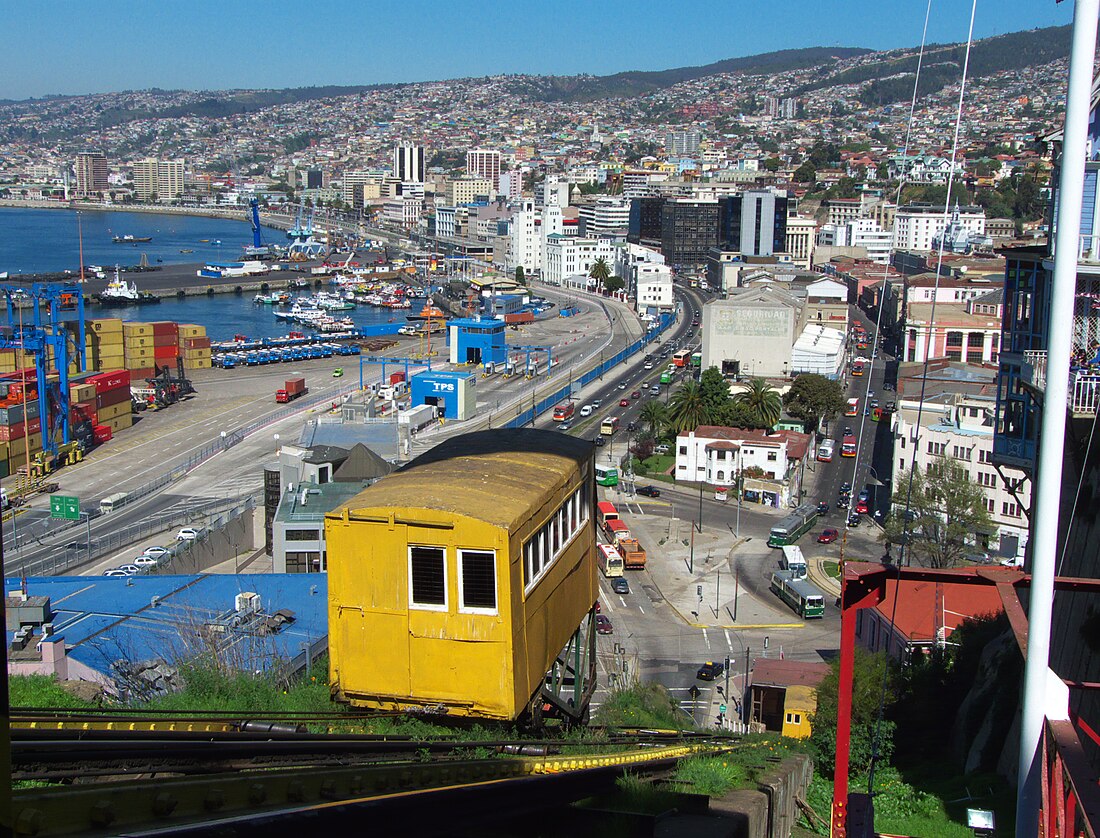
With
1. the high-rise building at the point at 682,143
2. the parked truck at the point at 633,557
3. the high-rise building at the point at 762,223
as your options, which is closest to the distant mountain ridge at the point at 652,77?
the high-rise building at the point at 682,143

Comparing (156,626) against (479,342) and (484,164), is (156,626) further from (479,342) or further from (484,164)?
(484,164)

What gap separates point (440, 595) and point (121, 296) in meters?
33.0

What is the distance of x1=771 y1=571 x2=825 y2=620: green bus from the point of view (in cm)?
945

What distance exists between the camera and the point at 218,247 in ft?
174

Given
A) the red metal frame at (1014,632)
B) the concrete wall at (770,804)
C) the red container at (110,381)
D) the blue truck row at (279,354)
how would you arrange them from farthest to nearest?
the blue truck row at (279,354)
the red container at (110,381)
the concrete wall at (770,804)
the red metal frame at (1014,632)

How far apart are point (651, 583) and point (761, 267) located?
23574 mm

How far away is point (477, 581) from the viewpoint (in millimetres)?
2824

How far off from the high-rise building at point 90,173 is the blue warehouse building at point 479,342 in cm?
6569

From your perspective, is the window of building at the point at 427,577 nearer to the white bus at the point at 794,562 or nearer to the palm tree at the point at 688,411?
the white bus at the point at 794,562

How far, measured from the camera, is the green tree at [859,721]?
15.1 ft

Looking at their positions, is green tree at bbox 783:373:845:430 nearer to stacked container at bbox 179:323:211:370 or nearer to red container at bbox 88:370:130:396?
red container at bbox 88:370:130:396

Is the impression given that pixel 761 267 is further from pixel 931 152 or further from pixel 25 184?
pixel 25 184

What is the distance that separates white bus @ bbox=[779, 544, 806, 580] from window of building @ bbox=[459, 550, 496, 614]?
25.7 feet

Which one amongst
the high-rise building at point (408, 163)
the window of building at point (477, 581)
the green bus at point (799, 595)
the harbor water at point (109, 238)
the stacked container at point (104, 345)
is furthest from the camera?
the high-rise building at point (408, 163)
